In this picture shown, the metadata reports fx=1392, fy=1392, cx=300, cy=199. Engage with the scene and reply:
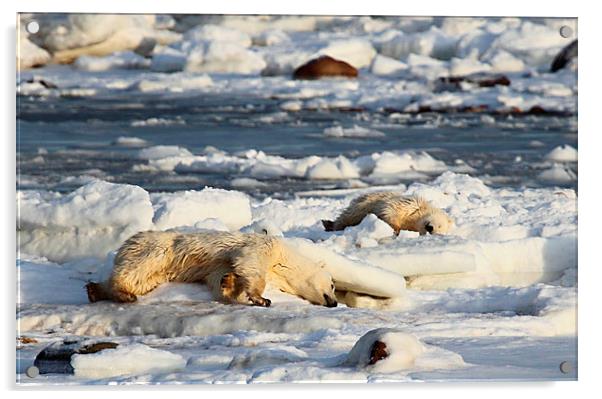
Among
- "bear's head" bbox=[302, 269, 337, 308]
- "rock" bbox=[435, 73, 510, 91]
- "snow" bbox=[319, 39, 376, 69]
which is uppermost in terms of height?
"snow" bbox=[319, 39, 376, 69]

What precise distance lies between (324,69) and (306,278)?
1270 mm

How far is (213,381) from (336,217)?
57.2 inches

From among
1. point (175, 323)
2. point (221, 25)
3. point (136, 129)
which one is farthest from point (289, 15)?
point (175, 323)

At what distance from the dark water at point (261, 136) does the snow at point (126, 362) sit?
3.64ft

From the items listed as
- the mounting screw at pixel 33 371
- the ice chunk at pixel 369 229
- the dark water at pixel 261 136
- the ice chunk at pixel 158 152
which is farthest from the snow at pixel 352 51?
the mounting screw at pixel 33 371

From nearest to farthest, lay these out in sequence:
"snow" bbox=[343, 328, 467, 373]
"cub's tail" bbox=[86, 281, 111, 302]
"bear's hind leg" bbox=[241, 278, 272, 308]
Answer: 1. "snow" bbox=[343, 328, 467, 373]
2. "bear's hind leg" bbox=[241, 278, 272, 308]
3. "cub's tail" bbox=[86, 281, 111, 302]

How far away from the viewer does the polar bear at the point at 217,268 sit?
7234mm

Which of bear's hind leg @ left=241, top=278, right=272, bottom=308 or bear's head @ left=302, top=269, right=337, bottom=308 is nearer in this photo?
bear's hind leg @ left=241, top=278, right=272, bottom=308

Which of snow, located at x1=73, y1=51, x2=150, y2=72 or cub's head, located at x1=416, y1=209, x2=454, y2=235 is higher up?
snow, located at x1=73, y1=51, x2=150, y2=72

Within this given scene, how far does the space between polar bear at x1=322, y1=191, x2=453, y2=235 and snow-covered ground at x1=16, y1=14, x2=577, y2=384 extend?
2.6 inches

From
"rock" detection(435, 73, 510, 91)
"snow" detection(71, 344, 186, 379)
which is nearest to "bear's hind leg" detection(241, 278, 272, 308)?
"snow" detection(71, 344, 186, 379)

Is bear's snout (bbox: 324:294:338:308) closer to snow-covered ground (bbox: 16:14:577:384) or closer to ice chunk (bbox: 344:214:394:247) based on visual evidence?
snow-covered ground (bbox: 16:14:577:384)

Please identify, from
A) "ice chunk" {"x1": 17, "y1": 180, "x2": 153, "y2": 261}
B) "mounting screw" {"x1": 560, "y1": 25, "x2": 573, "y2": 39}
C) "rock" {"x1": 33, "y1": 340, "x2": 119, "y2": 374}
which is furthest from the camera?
"mounting screw" {"x1": 560, "y1": 25, "x2": 573, "y2": 39}

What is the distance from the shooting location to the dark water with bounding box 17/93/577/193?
25.2ft
